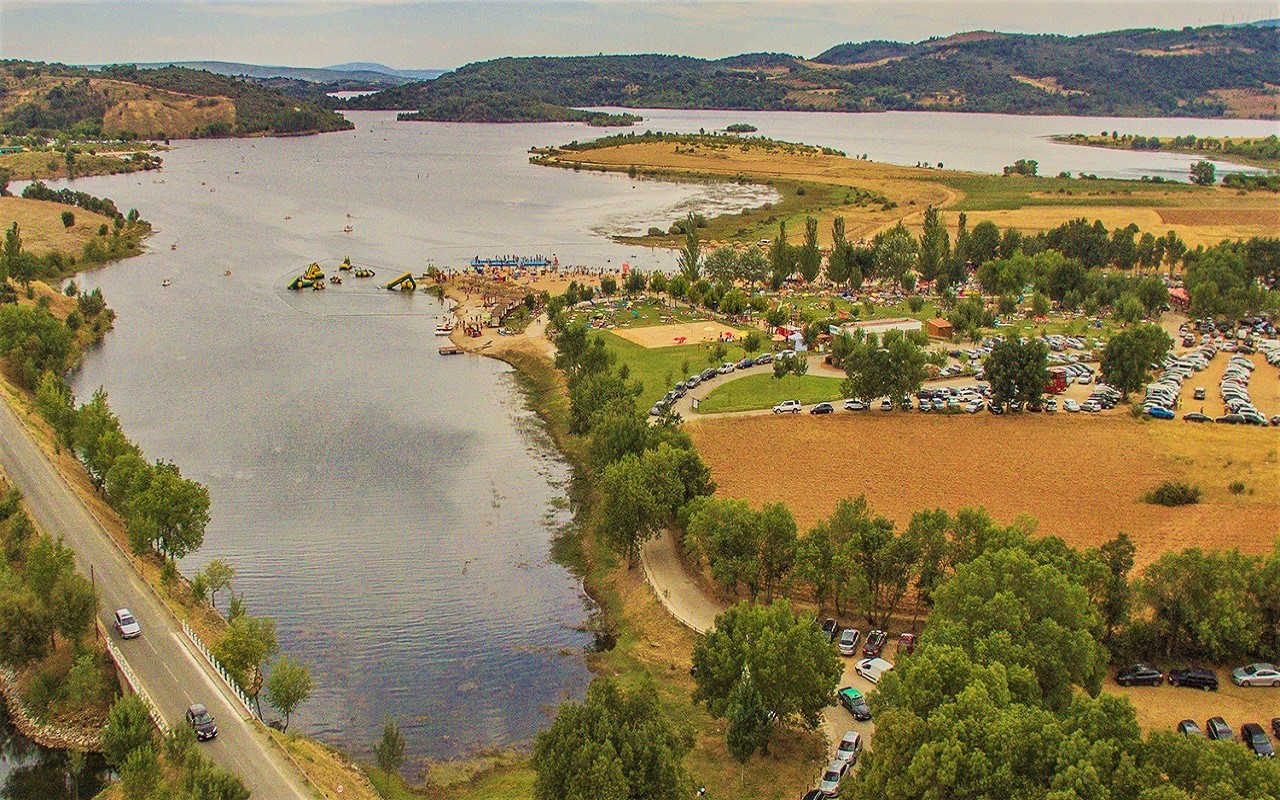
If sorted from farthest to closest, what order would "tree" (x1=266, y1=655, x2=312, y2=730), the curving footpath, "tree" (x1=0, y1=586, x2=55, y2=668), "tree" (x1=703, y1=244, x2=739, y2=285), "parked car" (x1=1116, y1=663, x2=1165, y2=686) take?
"tree" (x1=703, y1=244, x2=739, y2=285) → "parked car" (x1=1116, y1=663, x2=1165, y2=686) → "tree" (x1=0, y1=586, x2=55, y2=668) → the curving footpath → "tree" (x1=266, y1=655, x2=312, y2=730)

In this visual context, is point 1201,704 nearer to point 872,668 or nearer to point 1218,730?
point 1218,730

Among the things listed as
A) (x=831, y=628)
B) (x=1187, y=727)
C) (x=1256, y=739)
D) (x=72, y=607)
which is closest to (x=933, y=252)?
(x=831, y=628)

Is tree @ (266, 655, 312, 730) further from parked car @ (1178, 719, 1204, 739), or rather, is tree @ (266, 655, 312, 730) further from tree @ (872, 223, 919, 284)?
tree @ (872, 223, 919, 284)

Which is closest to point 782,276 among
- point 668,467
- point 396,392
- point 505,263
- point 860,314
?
point 860,314

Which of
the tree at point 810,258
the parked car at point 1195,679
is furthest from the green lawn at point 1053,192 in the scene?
the parked car at point 1195,679

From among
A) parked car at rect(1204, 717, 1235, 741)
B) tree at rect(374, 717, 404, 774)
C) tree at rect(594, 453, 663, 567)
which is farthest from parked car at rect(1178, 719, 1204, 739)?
tree at rect(374, 717, 404, 774)
